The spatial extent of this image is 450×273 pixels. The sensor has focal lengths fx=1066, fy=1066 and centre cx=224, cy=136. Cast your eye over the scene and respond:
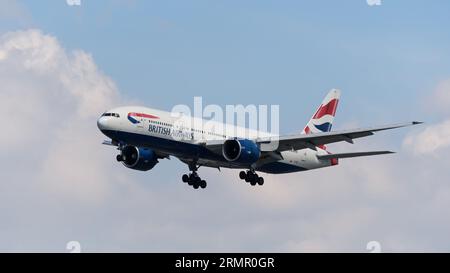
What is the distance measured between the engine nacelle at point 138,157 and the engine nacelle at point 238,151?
7588 millimetres

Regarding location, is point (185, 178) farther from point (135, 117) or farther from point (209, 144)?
point (135, 117)

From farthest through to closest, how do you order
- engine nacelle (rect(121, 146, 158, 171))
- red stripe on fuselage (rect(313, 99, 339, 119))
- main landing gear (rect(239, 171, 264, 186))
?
red stripe on fuselage (rect(313, 99, 339, 119)) < engine nacelle (rect(121, 146, 158, 171)) < main landing gear (rect(239, 171, 264, 186))

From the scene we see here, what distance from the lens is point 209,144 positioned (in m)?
83.0

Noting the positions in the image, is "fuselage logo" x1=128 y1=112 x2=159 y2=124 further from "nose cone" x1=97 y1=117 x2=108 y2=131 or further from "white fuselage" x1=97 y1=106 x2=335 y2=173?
"nose cone" x1=97 y1=117 x2=108 y2=131

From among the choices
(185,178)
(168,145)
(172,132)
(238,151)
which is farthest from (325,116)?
(168,145)

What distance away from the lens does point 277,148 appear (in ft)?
281

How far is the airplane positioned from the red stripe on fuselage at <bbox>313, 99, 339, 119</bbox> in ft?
23.7

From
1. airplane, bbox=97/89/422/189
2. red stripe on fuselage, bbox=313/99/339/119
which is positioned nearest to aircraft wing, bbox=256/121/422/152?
airplane, bbox=97/89/422/189

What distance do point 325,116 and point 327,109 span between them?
1042mm

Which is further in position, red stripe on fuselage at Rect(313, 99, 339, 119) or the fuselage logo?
red stripe on fuselage at Rect(313, 99, 339, 119)

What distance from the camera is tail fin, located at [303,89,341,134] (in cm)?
9869

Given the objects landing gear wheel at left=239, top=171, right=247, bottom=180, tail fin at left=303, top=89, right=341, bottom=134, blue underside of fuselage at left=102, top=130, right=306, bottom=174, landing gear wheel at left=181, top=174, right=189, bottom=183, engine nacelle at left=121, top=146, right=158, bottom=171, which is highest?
tail fin at left=303, top=89, right=341, bottom=134
